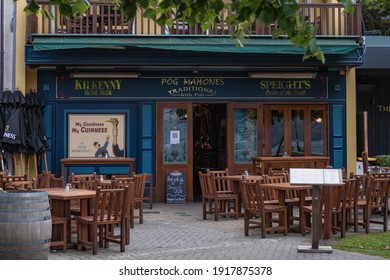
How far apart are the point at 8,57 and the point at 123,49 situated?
3047 mm

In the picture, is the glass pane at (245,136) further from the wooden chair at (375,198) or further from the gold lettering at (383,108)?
the wooden chair at (375,198)

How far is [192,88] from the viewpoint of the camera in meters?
16.8

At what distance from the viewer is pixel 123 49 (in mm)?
15617

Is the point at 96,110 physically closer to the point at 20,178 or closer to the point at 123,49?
the point at 123,49

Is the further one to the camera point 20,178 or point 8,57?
point 8,57

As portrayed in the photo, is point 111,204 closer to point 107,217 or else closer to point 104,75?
point 107,217

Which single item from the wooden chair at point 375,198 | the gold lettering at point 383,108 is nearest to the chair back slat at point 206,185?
the wooden chair at point 375,198

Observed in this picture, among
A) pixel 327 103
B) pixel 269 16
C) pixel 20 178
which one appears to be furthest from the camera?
pixel 327 103

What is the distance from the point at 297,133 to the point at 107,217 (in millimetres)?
8885

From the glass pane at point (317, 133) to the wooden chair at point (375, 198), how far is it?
5.60m

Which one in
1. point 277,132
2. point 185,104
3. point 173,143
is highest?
point 185,104

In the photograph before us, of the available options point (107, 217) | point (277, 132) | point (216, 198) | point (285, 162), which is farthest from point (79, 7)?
point (277, 132)

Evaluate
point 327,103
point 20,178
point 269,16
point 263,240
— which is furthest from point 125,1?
point 327,103

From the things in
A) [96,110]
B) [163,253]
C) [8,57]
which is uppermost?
[8,57]
